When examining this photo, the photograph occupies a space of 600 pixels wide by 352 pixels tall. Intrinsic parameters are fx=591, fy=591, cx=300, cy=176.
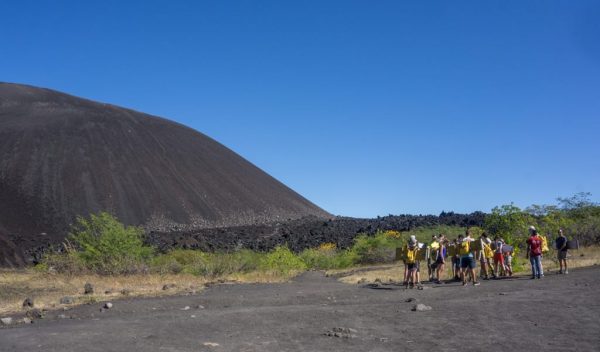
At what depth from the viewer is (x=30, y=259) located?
141 ft

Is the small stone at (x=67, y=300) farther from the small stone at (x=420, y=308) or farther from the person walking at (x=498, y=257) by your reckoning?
the person walking at (x=498, y=257)

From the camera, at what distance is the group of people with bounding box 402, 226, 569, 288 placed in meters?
18.2

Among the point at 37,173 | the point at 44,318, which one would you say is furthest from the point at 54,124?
the point at 44,318

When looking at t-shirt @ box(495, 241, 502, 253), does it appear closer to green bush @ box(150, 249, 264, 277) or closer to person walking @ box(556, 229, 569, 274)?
person walking @ box(556, 229, 569, 274)

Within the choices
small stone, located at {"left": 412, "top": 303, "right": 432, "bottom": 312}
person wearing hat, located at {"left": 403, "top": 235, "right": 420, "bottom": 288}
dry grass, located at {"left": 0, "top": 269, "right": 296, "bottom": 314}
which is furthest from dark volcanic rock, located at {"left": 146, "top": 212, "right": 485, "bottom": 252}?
small stone, located at {"left": 412, "top": 303, "right": 432, "bottom": 312}

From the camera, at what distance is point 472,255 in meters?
18.3

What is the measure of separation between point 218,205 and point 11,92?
41102 mm

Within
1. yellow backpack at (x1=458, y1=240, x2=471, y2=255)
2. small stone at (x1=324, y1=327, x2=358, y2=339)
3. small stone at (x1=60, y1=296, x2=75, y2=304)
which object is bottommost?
small stone at (x1=60, y1=296, x2=75, y2=304)

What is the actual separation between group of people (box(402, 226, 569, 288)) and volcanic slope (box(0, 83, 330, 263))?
41.3 metres

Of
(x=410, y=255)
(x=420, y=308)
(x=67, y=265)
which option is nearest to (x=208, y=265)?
(x=67, y=265)

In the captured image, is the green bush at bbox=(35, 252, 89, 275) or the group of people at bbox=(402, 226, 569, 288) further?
the green bush at bbox=(35, 252, 89, 275)

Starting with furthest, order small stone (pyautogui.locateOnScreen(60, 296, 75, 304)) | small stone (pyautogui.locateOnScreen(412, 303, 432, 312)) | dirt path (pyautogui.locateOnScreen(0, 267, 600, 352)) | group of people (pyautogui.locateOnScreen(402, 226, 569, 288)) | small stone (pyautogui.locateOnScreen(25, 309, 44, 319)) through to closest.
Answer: group of people (pyautogui.locateOnScreen(402, 226, 569, 288)), small stone (pyautogui.locateOnScreen(60, 296, 75, 304)), small stone (pyautogui.locateOnScreen(25, 309, 44, 319)), small stone (pyautogui.locateOnScreen(412, 303, 432, 312)), dirt path (pyautogui.locateOnScreen(0, 267, 600, 352))

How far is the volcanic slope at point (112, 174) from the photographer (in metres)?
64.0

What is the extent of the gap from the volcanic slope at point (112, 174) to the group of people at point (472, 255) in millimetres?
41329
